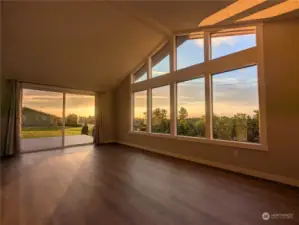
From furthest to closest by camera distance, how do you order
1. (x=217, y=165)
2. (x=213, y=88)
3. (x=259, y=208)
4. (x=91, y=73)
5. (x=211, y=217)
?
(x=91, y=73)
(x=213, y=88)
(x=217, y=165)
(x=259, y=208)
(x=211, y=217)

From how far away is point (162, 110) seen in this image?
19.5 feet

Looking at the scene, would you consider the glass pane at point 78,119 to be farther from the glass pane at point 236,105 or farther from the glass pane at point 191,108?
the glass pane at point 236,105

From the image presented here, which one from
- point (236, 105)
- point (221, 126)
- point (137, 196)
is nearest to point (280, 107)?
point (236, 105)

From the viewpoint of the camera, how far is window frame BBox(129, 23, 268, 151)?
3477 millimetres

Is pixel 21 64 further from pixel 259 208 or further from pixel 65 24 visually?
pixel 259 208

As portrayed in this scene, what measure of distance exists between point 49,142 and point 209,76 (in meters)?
5.73

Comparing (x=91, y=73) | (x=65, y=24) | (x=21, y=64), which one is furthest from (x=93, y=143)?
(x=65, y=24)

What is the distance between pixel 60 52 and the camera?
487 cm

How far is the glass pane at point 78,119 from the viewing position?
6.95 meters

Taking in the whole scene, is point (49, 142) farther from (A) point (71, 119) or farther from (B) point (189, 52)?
(B) point (189, 52)

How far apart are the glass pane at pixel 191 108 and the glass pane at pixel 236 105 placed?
1.20ft

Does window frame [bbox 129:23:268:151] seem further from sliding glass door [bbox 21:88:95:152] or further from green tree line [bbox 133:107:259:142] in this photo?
sliding glass door [bbox 21:88:95:152]

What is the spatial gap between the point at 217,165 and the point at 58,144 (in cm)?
544

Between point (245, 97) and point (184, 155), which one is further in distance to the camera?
point (184, 155)
